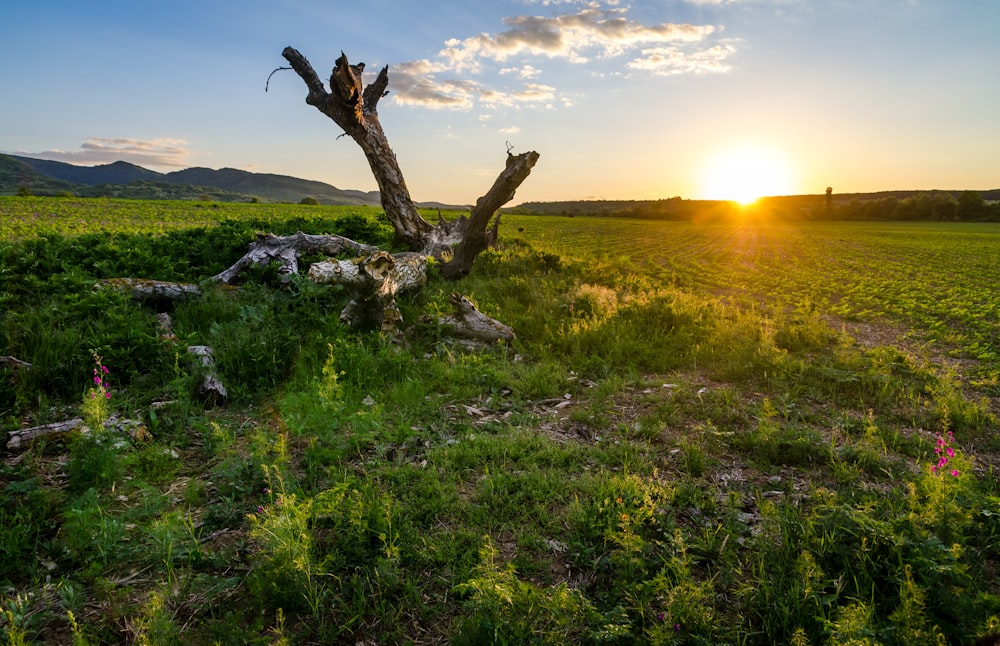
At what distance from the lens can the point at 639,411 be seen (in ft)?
19.8

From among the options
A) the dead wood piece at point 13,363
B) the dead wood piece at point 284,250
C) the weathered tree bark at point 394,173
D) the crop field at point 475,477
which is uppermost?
the weathered tree bark at point 394,173

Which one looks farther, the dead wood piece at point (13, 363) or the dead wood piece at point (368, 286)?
the dead wood piece at point (368, 286)

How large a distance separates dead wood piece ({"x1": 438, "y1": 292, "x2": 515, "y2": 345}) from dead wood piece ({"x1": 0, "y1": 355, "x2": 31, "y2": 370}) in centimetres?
521

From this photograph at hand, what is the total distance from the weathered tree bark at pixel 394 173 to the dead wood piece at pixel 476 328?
3.86 m

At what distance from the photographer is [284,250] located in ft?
33.7

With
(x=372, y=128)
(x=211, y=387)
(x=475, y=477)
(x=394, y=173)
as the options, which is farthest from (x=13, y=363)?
(x=372, y=128)

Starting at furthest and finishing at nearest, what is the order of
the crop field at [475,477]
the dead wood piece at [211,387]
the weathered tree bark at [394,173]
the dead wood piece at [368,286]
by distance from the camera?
the weathered tree bark at [394,173]
the dead wood piece at [368,286]
the dead wood piece at [211,387]
the crop field at [475,477]

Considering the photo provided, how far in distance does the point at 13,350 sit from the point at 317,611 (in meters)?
5.98

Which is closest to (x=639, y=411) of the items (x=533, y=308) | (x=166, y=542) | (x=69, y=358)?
(x=533, y=308)

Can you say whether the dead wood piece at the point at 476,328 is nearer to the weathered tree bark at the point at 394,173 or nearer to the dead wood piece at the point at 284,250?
the dead wood piece at the point at 284,250

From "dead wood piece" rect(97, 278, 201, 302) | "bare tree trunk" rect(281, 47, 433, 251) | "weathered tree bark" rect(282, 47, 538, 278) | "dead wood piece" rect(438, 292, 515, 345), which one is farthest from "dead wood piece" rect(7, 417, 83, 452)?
"bare tree trunk" rect(281, 47, 433, 251)

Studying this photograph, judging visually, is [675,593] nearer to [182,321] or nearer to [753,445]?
[753,445]

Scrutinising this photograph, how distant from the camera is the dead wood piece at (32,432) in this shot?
176 inches

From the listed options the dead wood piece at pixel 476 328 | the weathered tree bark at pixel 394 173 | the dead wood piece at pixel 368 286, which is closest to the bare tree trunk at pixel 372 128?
the weathered tree bark at pixel 394 173
